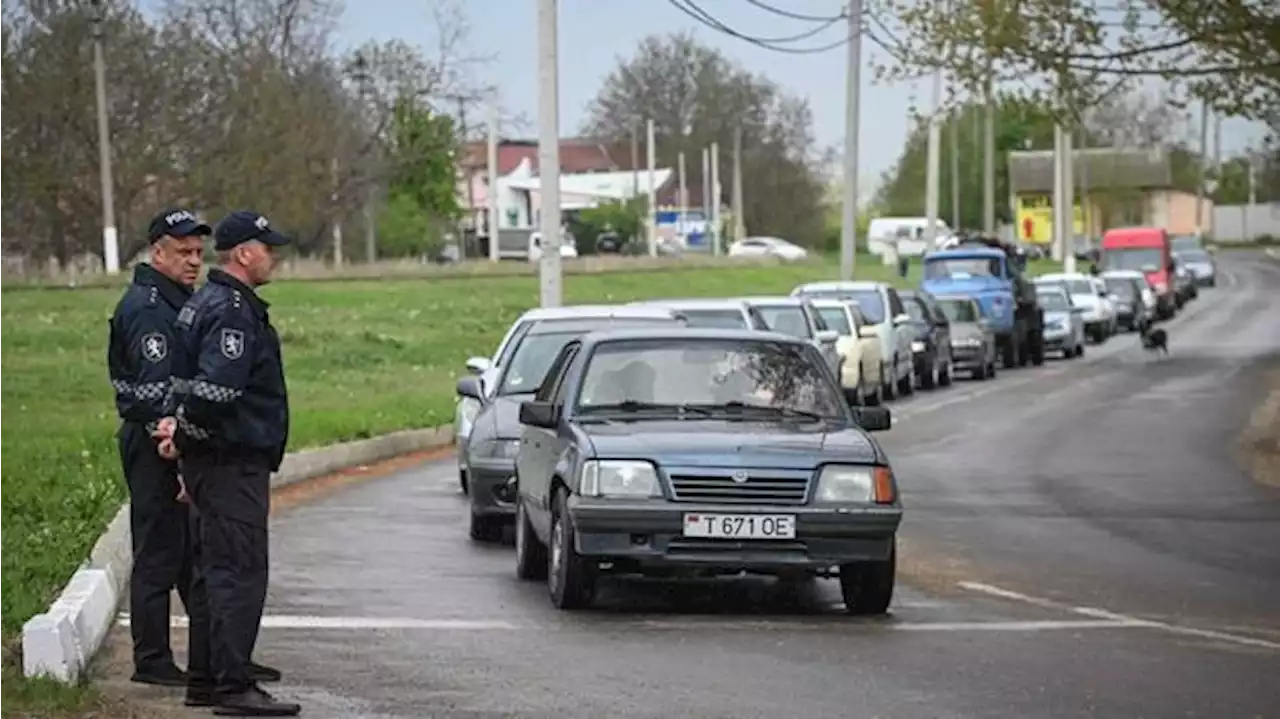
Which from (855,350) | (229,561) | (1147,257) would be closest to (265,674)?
(229,561)

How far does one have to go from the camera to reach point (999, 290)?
49156 mm

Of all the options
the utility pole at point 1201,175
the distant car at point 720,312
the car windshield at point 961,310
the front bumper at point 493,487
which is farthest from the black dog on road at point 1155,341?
the utility pole at point 1201,175

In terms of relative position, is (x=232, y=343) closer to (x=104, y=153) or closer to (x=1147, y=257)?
(x=104, y=153)

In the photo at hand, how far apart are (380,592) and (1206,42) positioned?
15.3 meters

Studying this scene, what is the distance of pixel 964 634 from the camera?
40.0 ft

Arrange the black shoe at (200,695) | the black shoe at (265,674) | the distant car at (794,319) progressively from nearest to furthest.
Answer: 1. the black shoe at (200,695)
2. the black shoe at (265,674)
3. the distant car at (794,319)

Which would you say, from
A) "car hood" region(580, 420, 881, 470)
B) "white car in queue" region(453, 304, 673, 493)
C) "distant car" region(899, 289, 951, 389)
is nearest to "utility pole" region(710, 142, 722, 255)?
"distant car" region(899, 289, 951, 389)

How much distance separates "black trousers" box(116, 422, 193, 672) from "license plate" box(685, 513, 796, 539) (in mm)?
3028

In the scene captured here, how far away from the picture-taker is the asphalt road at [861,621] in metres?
10.1

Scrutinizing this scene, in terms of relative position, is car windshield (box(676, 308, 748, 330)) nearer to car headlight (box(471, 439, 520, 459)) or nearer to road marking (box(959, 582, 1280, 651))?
car headlight (box(471, 439, 520, 459))

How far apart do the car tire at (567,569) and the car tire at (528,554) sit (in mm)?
1193

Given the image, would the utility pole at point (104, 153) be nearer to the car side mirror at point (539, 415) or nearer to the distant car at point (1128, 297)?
the distant car at point (1128, 297)

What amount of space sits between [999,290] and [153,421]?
4034cm

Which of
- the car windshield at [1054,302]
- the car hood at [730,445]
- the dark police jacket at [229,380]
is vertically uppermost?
the dark police jacket at [229,380]
